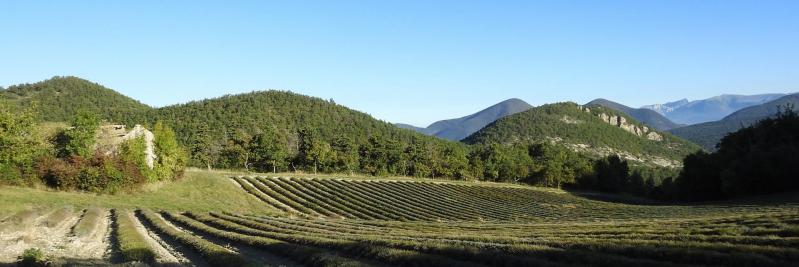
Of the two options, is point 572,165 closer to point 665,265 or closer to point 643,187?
point 643,187

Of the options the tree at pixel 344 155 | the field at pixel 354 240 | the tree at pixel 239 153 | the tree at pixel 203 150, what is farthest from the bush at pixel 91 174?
the tree at pixel 344 155

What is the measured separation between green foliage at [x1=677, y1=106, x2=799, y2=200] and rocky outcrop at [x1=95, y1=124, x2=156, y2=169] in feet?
298

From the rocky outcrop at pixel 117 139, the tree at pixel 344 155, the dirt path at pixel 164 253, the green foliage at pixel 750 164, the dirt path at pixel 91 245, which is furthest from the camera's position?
the tree at pixel 344 155

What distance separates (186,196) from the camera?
62844mm

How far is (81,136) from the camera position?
194 feet

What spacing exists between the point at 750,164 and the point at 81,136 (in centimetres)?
Result: 9834

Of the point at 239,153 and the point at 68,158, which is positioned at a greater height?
Answer: the point at 239,153

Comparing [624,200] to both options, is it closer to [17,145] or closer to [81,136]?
[81,136]

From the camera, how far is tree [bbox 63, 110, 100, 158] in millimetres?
58438

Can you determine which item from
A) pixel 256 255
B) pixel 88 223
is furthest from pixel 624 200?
pixel 256 255

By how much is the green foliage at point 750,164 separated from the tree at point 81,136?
96.0m

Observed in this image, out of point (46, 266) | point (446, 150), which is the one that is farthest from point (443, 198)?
point (446, 150)

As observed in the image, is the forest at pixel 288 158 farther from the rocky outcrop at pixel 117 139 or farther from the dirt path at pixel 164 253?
the dirt path at pixel 164 253

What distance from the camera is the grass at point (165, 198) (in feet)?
139
